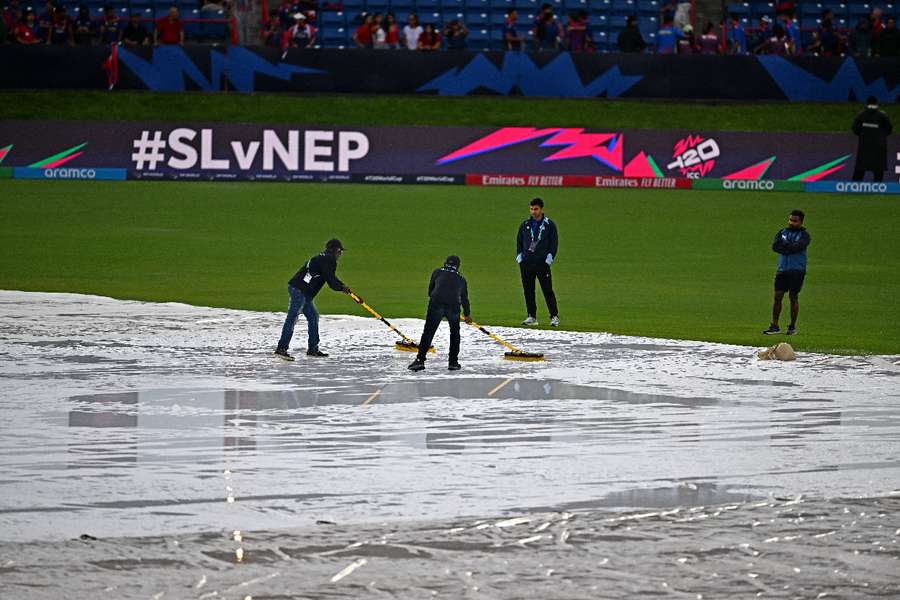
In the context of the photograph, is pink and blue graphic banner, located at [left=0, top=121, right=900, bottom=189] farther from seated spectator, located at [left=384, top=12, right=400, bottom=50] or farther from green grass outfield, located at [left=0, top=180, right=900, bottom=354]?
seated spectator, located at [left=384, top=12, right=400, bottom=50]

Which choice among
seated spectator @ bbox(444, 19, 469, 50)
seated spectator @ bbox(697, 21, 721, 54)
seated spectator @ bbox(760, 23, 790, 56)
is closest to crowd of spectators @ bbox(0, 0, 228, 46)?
seated spectator @ bbox(444, 19, 469, 50)

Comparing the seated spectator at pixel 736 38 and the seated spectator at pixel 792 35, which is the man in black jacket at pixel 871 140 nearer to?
the seated spectator at pixel 792 35

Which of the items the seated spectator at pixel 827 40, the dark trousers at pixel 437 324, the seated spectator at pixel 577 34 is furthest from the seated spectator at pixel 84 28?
the dark trousers at pixel 437 324

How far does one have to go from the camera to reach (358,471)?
1293 centimetres

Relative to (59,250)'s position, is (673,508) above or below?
below

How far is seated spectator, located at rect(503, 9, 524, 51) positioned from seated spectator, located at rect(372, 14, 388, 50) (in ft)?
12.4

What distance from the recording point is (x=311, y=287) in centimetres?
1836

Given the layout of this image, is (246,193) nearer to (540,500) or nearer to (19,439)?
(19,439)

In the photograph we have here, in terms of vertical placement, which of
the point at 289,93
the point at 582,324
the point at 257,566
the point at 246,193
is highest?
the point at 289,93

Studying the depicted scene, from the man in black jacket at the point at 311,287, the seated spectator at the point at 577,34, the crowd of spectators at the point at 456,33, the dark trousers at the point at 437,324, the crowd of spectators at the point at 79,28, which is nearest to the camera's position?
the dark trousers at the point at 437,324

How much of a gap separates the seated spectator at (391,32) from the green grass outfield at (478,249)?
5.93 metres

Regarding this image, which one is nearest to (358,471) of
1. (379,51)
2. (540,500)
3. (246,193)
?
(540,500)

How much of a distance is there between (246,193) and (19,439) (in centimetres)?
2662

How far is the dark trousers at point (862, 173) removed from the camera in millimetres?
42125
